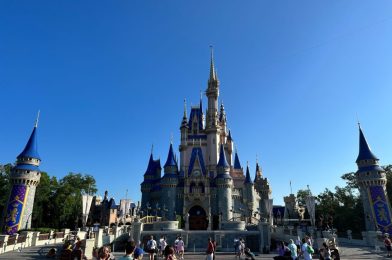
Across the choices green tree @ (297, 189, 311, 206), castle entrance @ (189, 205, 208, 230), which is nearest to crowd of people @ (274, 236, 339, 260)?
castle entrance @ (189, 205, 208, 230)

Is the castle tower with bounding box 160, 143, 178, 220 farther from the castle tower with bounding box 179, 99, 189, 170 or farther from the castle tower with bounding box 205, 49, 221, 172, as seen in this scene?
the castle tower with bounding box 205, 49, 221, 172

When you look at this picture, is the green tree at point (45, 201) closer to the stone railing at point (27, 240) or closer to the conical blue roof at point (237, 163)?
the stone railing at point (27, 240)

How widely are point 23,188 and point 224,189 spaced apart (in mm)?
31621

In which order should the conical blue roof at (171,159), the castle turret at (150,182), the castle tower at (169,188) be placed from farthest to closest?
the castle turret at (150,182) → the conical blue roof at (171,159) → the castle tower at (169,188)

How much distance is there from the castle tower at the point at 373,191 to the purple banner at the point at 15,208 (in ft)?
159

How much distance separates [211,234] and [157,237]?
6747 mm

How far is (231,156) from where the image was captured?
65375mm

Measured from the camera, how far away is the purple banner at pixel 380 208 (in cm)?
3881

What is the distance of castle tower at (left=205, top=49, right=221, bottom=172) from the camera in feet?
190

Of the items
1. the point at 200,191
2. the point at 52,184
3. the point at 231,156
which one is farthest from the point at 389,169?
the point at 52,184

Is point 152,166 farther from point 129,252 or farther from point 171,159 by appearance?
point 129,252

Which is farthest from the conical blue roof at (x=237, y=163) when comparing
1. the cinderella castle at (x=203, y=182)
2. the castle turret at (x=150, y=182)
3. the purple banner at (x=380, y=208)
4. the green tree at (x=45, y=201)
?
the green tree at (x=45, y=201)

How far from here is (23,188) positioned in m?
38.2

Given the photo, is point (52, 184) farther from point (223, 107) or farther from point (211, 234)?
point (223, 107)
